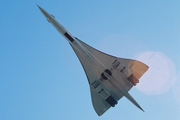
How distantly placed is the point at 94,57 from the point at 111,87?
20.0 ft

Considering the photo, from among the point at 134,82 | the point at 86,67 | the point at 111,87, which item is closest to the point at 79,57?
the point at 86,67

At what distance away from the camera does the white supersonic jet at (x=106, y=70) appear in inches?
1091

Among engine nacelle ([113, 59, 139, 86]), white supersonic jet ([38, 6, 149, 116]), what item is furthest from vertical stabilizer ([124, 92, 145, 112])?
engine nacelle ([113, 59, 139, 86])

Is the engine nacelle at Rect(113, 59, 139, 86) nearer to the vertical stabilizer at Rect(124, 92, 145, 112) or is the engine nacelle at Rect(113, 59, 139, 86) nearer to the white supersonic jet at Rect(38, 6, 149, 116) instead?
the white supersonic jet at Rect(38, 6, 149, 116)

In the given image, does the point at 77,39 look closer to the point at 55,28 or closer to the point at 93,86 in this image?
the point at 55,28

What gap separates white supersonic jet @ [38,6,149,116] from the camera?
27.7 m

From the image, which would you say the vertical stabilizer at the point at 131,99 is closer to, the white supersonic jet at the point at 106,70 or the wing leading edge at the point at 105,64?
the white supersonic jet at the point at 106,70

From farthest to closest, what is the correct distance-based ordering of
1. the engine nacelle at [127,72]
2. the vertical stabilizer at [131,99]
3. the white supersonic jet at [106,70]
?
1. the vertical stabilizer at [131,99]
2. the engine nacelle at [127,72]
3. the white supersonic jet at [106,70]

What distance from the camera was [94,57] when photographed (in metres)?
28.2

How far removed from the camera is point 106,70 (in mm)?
28516

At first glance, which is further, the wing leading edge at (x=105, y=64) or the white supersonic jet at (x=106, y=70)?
the wing leading edge at (x=105, y=64)

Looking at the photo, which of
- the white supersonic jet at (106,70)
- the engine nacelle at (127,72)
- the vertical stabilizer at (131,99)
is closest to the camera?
the white supersonic jet at (106,70)

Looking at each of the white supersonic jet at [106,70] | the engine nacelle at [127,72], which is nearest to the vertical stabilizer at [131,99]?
the white supersonic jet at [106,70]

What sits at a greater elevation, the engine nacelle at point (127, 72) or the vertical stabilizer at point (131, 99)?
the engine nacelle at point (127, 72)
